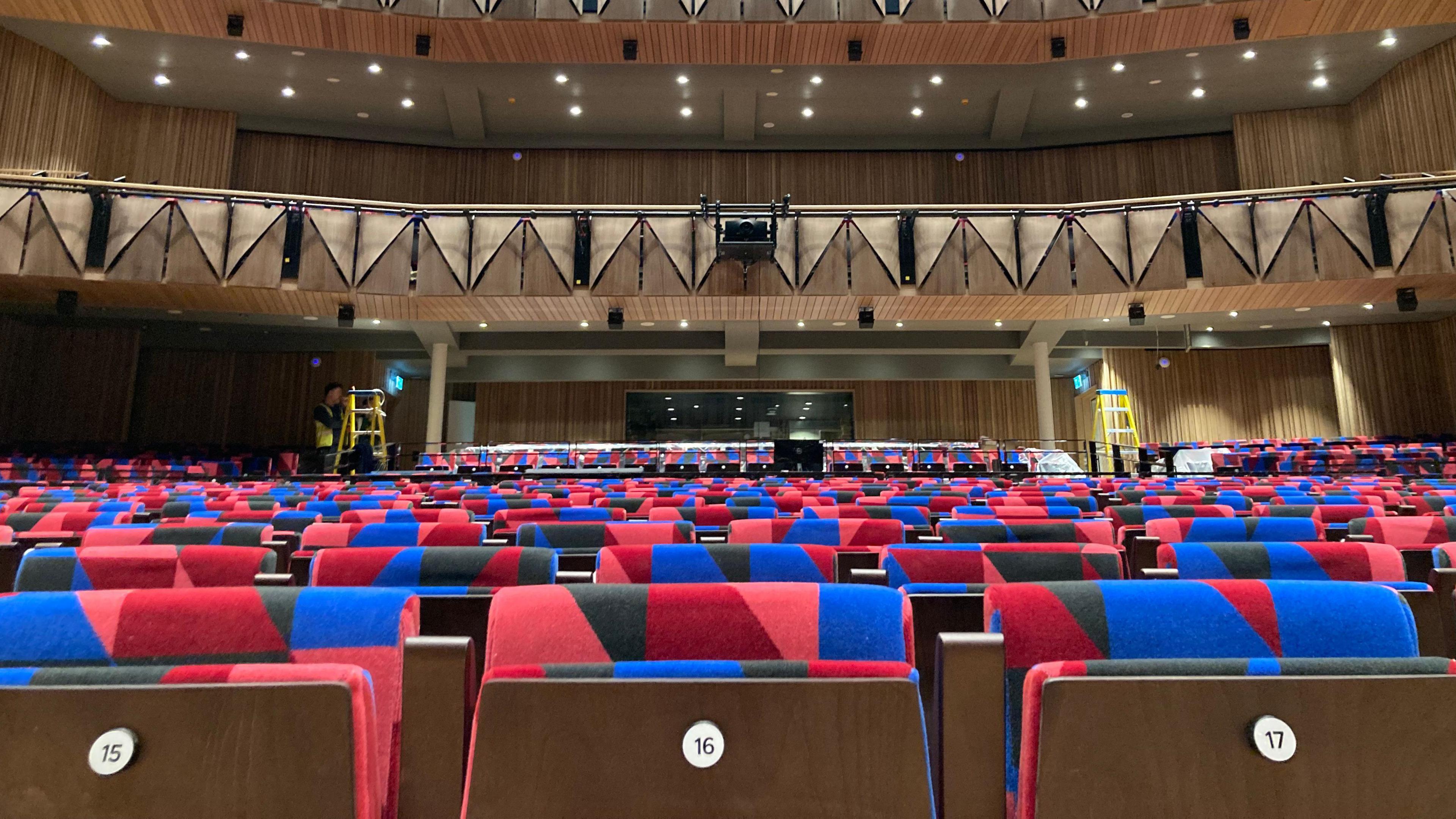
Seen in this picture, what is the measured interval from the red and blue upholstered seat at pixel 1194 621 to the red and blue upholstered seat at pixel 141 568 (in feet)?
5.58

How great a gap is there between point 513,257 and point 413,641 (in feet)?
41.5

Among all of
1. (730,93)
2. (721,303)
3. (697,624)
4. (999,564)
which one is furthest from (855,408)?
(697,624)

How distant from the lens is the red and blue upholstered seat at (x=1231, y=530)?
8.30ft

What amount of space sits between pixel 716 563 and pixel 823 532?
0.92 m

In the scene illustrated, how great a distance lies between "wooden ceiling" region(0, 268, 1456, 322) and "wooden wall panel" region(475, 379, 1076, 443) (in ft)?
20.2

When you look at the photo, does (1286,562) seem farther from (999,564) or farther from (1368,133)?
(1368,133)

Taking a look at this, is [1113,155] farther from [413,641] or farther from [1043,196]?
[413,641]

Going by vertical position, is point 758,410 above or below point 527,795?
above

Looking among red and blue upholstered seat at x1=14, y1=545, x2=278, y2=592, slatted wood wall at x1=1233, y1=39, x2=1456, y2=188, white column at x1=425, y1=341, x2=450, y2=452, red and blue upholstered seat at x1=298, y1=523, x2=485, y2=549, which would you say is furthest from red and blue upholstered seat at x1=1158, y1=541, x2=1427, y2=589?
slatted wood wall at x1=1233, y1=39, x2=1456, y2=188

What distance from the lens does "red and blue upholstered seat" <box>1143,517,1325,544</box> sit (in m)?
2.53

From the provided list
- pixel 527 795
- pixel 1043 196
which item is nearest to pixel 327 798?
pixel 527 795

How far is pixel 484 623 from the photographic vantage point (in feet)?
5.02

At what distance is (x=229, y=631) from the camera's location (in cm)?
101

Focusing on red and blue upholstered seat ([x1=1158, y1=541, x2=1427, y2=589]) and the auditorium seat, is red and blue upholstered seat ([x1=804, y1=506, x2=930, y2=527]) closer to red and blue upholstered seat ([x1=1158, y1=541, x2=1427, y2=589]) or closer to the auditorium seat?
red and blue upholstered seat ([x1=1158, y1=541, x2=1427, y2=589])
